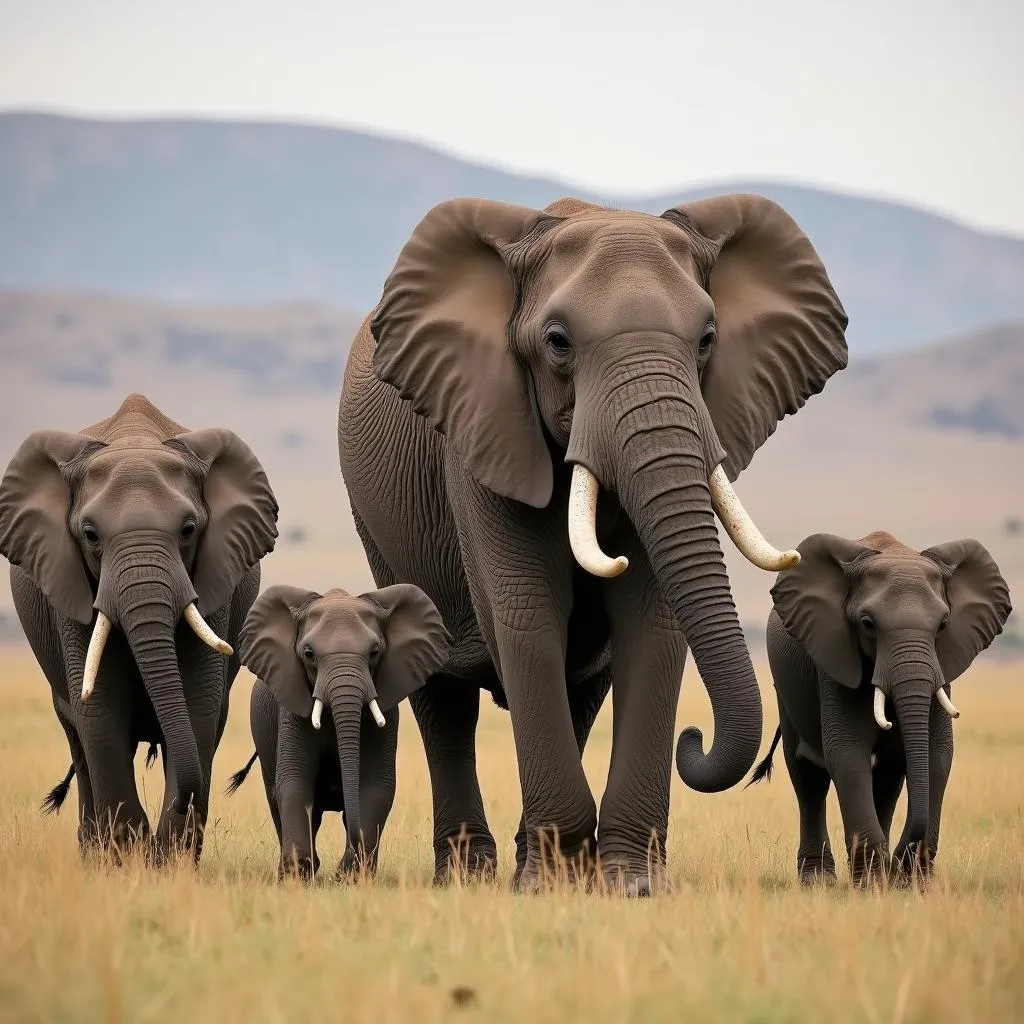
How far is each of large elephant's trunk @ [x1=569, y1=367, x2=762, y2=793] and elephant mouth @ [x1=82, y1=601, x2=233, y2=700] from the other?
3.29 m

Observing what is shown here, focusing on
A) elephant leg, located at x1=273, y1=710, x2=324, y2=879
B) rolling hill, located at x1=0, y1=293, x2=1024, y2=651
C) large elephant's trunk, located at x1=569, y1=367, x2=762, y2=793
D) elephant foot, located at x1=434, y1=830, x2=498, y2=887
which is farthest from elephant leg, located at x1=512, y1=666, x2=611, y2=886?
rolling hill, located at x1=0, y1=293, x2=1024, y2=651

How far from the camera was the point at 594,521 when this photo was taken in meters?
9.20

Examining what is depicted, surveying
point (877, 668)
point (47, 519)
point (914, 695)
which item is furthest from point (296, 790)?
point (914, 695)

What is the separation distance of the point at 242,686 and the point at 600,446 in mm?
30249

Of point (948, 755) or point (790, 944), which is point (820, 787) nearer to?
point (948, 755)

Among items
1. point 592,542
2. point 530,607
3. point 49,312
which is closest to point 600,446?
point 592,542

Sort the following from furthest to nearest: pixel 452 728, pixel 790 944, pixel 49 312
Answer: pixel 49 312 → pixel 452 728 → pixel 790 944

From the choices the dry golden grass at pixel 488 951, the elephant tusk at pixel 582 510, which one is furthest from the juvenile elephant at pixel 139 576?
the elephant tusk at pixel 582 510

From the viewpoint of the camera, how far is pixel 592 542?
29.8 feet

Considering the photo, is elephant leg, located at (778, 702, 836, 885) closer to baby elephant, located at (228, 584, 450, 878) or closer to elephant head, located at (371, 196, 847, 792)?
baby elephant, located at (228, 584, 450, 878)

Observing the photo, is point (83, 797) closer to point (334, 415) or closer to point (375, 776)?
point (375, 776)

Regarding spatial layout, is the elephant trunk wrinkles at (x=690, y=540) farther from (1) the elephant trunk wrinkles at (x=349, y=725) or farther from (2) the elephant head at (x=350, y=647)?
(2) the elephant head at (x=350, y=647)

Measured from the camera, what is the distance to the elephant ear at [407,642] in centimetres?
1218

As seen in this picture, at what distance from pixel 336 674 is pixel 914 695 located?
3.30 m
